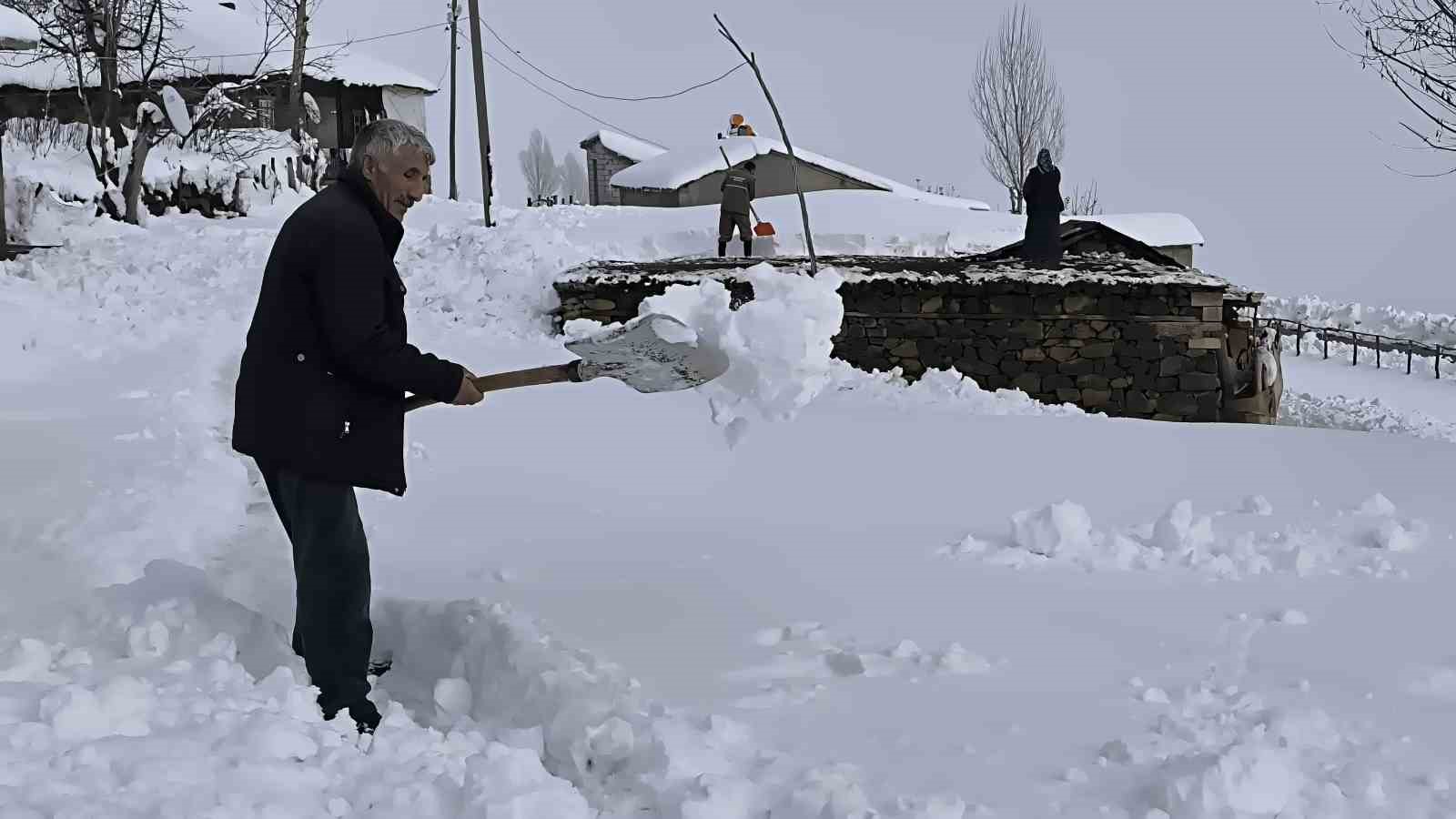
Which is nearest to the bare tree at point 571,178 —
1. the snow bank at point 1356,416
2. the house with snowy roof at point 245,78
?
the house with snowy roof at point 245,78

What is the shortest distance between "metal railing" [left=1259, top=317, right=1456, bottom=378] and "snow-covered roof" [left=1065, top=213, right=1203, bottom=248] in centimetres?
232

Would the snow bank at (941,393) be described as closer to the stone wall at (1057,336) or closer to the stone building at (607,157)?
the stone wall at (1057,336)

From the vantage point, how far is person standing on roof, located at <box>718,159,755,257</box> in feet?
50.3

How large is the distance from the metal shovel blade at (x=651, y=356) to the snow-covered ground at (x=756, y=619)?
0.65 feet

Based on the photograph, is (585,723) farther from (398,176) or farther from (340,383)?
(398,176)

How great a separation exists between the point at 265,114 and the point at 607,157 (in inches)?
310

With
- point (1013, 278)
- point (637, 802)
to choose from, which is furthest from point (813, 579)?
point (1013, 278)

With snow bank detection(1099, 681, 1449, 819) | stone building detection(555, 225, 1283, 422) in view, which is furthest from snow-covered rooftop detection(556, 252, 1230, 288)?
snow bank detection(1099, 681, 1449, 819)

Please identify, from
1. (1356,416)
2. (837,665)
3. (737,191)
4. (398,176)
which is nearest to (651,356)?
(398,176)

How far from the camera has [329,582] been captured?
137 inches

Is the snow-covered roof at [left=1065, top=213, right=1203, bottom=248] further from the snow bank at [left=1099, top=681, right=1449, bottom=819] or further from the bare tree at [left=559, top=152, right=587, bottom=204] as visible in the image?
the bare tree at [left=559, top=152, right=587, bottom=204]

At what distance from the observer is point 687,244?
16.9m

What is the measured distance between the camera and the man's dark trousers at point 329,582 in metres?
3.44

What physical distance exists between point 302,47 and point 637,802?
23.5m
